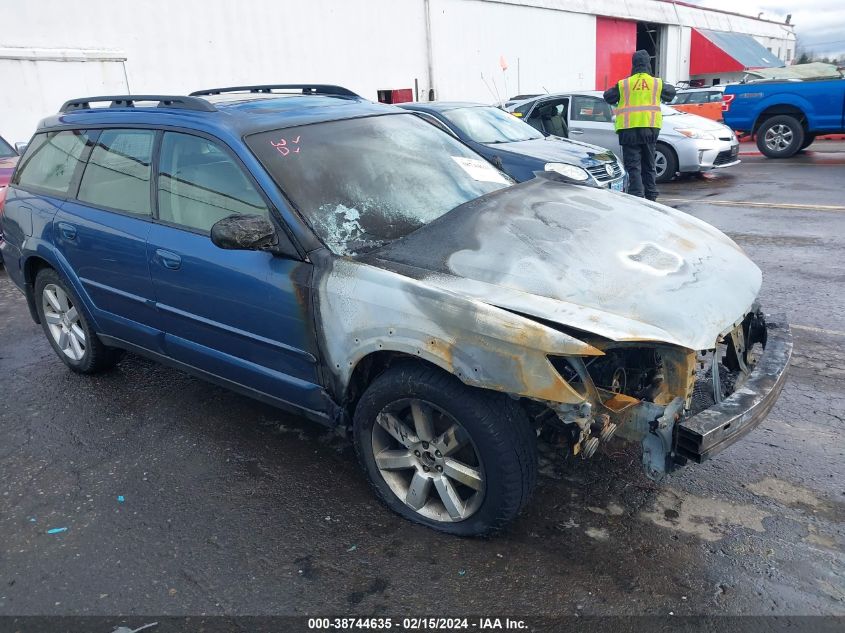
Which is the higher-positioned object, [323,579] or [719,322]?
[719,322]

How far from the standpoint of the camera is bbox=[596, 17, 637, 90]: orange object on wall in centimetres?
2977

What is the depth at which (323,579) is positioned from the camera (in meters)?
2.64

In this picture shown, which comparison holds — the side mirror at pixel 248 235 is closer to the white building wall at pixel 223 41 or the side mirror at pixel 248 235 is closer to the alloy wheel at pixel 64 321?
the alloy wheel at pixel 64 321

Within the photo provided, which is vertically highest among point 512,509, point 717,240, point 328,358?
point 717,240

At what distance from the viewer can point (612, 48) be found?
30.7 m

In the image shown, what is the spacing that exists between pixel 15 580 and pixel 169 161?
2.09 metres

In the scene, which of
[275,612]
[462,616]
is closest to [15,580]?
[275,612]

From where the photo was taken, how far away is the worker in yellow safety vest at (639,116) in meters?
8.56

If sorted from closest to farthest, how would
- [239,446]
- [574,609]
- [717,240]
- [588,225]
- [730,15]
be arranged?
[574,609] < [588,225] < [717,240] < [239,446] < [730,15]

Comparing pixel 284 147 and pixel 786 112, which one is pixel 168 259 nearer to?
pixel 284 147

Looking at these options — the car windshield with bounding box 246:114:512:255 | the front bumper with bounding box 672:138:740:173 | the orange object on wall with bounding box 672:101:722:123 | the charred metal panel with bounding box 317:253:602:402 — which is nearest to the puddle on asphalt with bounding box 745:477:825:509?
the charred metal panel with bounding box 317:253:602:402

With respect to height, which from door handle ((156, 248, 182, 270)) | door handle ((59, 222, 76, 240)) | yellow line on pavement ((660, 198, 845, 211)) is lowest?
yellow line on pavement ((660, 198, 845, 211))

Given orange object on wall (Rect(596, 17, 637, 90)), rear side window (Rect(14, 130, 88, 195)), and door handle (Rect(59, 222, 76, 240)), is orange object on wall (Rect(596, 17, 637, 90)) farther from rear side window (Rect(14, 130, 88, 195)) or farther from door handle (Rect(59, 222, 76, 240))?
door handle (Rect(59, 222, 76, 240))

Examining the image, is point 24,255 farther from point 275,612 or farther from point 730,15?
point 730,15
